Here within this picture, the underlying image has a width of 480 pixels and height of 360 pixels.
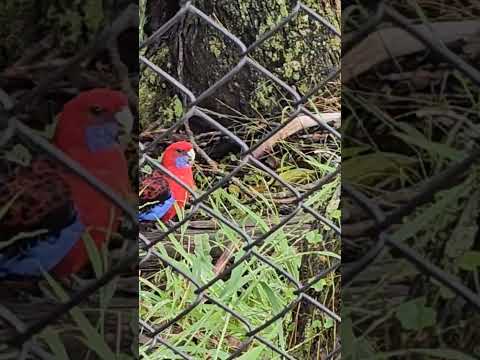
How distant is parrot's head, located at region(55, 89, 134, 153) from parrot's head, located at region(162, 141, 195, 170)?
0.69 metres

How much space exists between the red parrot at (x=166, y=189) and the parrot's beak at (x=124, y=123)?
0.68m

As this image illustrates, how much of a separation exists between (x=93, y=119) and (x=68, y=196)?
0.07 meters

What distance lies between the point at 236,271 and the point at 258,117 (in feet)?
1.06

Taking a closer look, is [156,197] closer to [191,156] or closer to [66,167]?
[191,156]

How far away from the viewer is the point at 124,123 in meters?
0.54

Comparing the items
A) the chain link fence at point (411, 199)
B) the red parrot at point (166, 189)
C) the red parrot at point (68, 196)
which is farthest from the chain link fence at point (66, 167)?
the red parrot at point (166, 189)

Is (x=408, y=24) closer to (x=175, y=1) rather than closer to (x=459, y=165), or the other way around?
(x=459, y=165)

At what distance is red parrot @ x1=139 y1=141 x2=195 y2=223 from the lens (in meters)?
1.24

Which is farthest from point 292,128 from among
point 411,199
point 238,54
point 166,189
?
point 411,199

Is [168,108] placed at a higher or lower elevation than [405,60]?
lower

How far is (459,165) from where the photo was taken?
1.83 ft

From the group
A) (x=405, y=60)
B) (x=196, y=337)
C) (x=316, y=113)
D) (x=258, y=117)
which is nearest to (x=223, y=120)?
(x=258, y=117)

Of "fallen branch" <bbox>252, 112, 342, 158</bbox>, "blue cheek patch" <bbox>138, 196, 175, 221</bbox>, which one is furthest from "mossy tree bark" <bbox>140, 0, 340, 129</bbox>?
"blue cheek patch" <bbox>138, 196, 175, 221</bbox>

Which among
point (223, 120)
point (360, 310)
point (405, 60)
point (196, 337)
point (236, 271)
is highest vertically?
point (405, 60)
